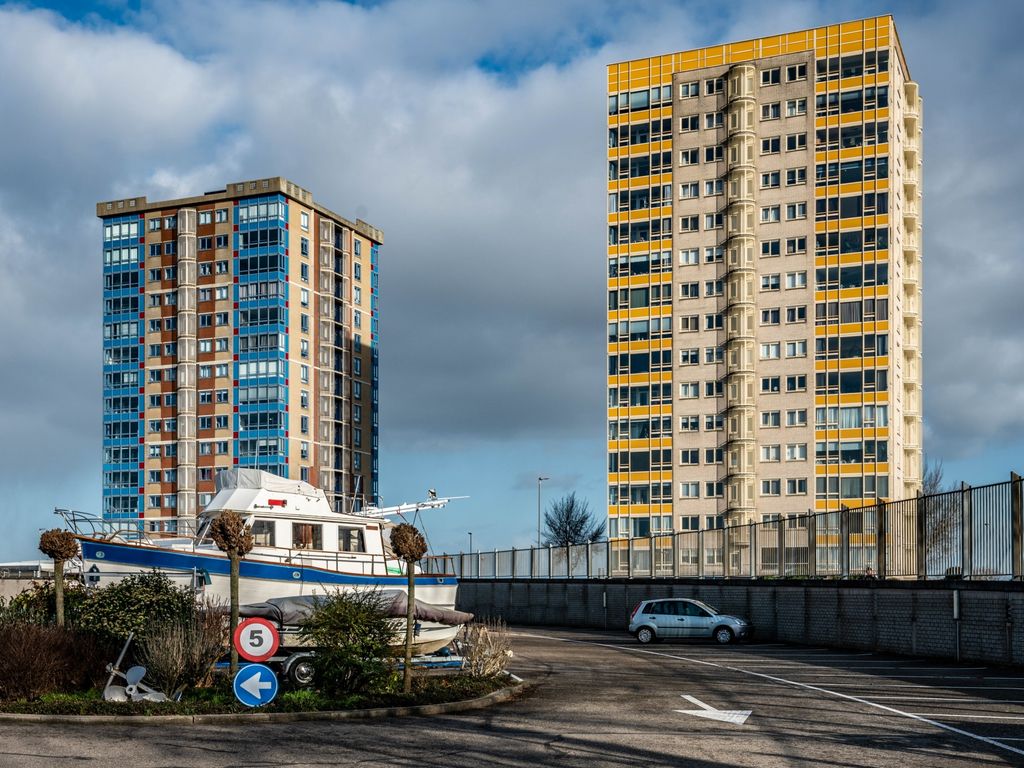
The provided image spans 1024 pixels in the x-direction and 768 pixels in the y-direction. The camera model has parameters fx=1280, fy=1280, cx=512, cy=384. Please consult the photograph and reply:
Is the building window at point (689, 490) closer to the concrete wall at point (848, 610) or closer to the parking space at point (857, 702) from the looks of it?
the concrete wall at point (848, 610)

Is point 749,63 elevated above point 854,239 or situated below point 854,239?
above

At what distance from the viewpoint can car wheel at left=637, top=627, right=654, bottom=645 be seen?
4131 centimetres

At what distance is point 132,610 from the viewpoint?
2155 centimetres

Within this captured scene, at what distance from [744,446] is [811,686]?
80.1 meters

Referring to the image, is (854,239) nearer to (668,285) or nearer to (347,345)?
(668,285)

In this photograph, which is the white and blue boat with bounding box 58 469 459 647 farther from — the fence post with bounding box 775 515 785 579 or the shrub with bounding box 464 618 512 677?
the fence post with bounding box 775 515 785 579

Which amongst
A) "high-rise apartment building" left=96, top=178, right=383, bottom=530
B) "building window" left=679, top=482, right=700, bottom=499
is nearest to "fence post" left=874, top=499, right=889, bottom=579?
"building window" left=679, top=482, right=700, bottom=499

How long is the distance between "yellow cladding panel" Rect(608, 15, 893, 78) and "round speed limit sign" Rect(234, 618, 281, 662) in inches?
3716

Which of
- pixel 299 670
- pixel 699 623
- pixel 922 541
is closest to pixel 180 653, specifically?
pixel 299 670

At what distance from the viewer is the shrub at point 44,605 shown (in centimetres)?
2378

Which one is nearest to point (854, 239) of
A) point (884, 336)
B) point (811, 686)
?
point (884, 336)

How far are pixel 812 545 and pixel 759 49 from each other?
74493 millimetres

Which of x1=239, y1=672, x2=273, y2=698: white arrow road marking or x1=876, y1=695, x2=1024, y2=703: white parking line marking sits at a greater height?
x1=239, y1=672, x2=273, y2=698: white arrow road marking

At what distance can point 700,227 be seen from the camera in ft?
350
